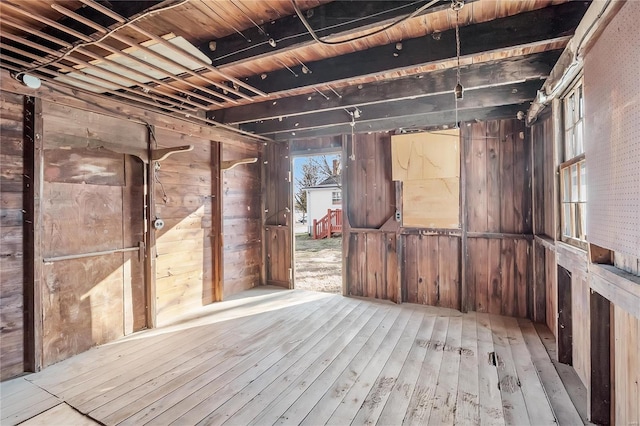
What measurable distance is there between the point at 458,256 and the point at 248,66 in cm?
354

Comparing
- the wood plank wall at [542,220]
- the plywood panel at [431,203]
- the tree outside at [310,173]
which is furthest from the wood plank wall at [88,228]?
the tree outside at [310,173]

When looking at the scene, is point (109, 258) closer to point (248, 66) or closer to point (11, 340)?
point (11, 340)

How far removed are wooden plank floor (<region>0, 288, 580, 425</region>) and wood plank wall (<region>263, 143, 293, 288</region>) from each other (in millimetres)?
1650

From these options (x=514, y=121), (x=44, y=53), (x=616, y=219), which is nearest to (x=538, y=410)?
(x=616, y=219)

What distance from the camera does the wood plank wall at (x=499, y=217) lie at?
149 inches

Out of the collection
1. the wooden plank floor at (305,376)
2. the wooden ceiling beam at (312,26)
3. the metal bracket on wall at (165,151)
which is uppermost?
the wooden ceiling beam at (312,26)

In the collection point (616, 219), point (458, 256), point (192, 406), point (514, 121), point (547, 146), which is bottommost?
point (192, 406)

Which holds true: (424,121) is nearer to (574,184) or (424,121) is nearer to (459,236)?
(459,236)

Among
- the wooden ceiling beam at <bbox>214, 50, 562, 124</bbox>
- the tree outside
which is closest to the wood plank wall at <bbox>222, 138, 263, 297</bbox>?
the wooden ceiling beam at <bbox>214, 50, 562, 124</bbox>

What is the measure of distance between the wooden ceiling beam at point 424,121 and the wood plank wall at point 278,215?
0.57 m

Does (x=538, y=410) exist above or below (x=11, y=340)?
below

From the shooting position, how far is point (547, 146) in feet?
10.7

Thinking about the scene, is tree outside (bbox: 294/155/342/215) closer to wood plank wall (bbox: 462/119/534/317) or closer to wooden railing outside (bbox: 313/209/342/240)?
wooden railing outside (bbox: 313/209/342/240)

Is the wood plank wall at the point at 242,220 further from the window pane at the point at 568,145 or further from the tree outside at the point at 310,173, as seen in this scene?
the tree outside at the point at 310,173
